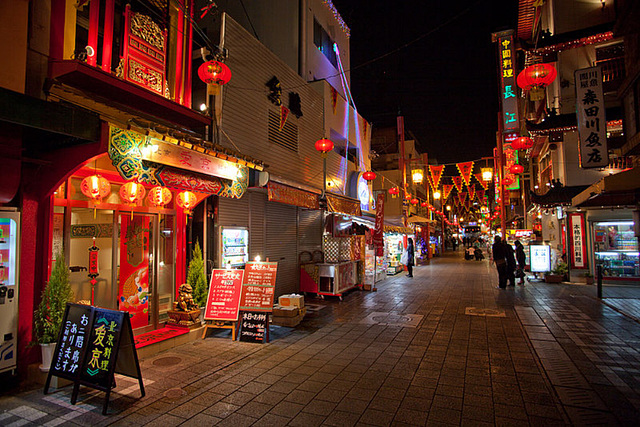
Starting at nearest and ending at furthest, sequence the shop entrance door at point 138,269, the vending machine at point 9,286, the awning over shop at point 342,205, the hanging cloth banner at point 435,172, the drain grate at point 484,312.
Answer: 1. the vending machine at point 9,286
2. the shop entrance door at point 138,269
3. the drain grate at point 484,312
4. the awning over shop at point 342,205
5. the hanging cloth banner at point 435,172

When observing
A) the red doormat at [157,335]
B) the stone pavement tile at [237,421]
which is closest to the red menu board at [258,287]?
the red doormat at [157,335]

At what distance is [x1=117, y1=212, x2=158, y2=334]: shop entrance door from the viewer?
754 cm

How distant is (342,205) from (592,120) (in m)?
9.75

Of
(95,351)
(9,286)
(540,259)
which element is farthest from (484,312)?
(9,286)

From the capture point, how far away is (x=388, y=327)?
29.3ft

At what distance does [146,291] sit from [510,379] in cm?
788

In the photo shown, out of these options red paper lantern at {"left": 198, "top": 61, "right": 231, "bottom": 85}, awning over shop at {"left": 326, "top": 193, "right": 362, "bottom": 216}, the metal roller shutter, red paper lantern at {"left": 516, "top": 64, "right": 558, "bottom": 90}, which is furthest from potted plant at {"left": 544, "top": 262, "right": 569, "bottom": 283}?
red paper lantern at {"left": 198, "top": 61, "right": 231, "bottom": 85}

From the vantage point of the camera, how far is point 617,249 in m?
16.2

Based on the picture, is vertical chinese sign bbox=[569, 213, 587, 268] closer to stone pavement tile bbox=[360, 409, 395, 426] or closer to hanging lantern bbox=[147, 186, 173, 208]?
stone pavement tile bbox=[360, 409, 395, 426]

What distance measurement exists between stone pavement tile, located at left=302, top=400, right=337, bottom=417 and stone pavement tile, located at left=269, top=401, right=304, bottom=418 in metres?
0.11

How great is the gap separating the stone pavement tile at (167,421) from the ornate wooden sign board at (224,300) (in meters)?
3.48

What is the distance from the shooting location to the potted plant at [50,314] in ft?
17.9

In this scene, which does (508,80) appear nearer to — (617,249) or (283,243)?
(617,249)

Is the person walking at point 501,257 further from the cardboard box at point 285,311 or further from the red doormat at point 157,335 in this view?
the red doormat at point 157,335
